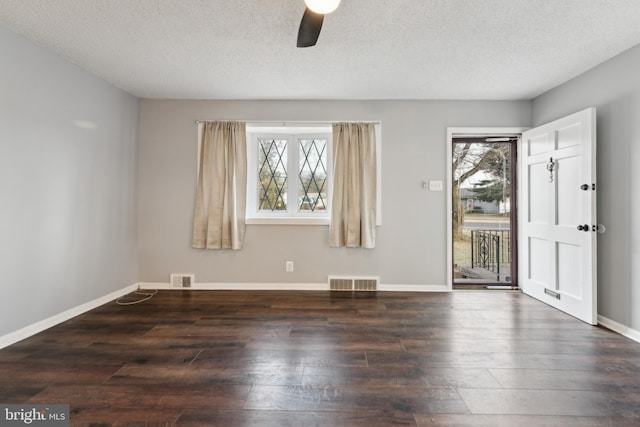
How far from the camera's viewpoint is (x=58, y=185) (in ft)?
9.05

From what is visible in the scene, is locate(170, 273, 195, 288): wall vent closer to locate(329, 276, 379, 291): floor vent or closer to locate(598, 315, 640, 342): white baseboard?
locate(329, 276, 379, 291): floor vent

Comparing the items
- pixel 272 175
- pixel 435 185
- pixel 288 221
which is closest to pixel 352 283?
pixel 288 221

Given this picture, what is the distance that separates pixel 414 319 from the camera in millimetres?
2887

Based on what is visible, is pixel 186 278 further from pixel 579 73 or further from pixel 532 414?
pixel 579 73

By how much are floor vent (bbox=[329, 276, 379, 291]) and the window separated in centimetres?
83

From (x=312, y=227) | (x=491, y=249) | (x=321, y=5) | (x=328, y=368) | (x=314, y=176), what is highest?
(x=321, y=5)

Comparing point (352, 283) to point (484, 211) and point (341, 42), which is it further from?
point (341, 42)

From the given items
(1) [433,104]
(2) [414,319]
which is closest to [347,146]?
(1) [433,104]

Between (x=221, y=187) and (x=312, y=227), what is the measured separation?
1.23 m

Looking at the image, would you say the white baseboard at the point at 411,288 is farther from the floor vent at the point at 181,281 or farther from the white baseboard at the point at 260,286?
the floor vent at the point at 181,281

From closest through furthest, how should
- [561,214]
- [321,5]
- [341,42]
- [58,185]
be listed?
[321,5], [341,42], [58,185], [561,214]

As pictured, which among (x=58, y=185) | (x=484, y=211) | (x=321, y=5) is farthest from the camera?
(x=484, y=211)

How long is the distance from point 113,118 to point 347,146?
268 centimetres

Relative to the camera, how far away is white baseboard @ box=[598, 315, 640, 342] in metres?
2.48
